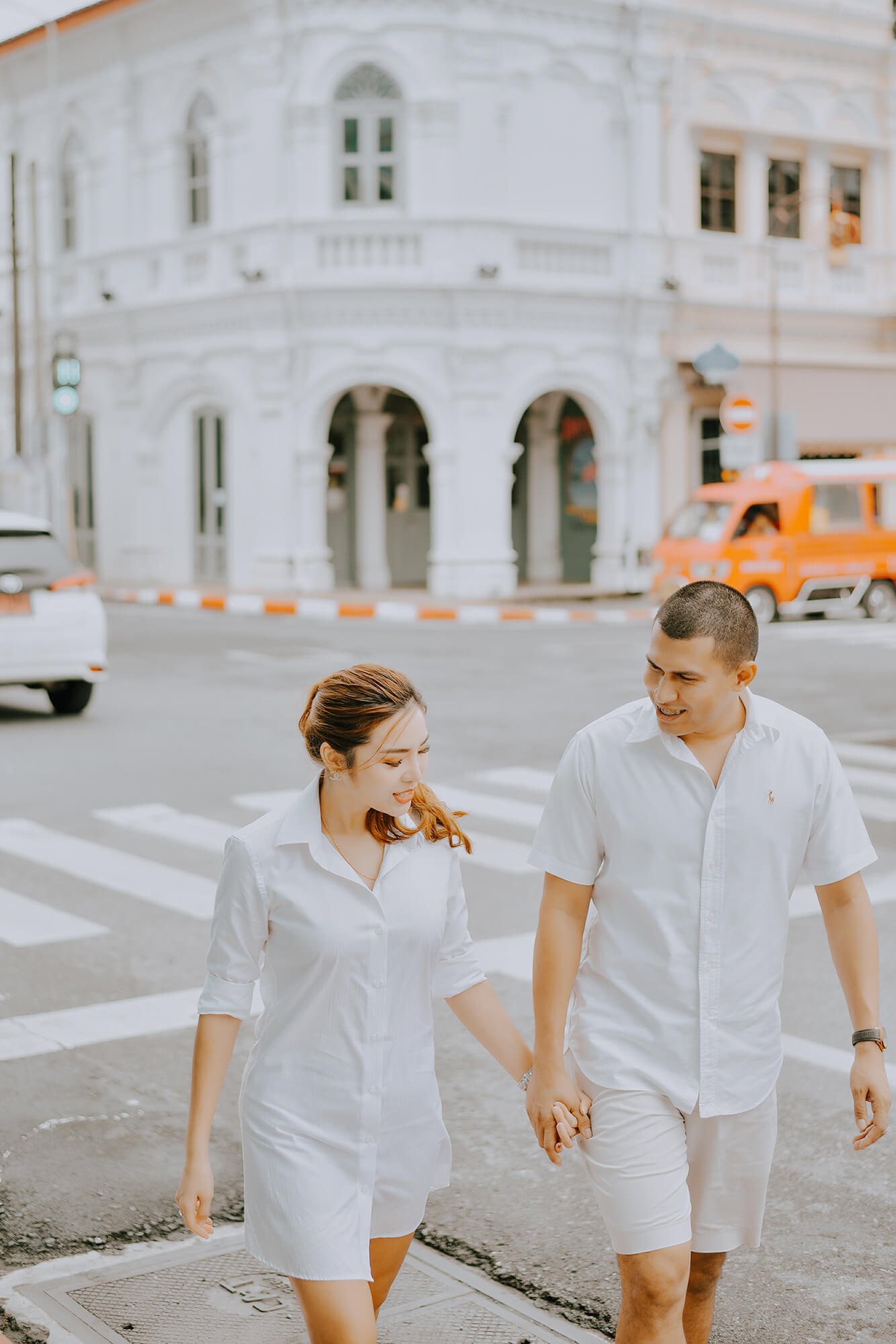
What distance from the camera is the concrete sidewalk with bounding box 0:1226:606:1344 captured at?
3.75 metres

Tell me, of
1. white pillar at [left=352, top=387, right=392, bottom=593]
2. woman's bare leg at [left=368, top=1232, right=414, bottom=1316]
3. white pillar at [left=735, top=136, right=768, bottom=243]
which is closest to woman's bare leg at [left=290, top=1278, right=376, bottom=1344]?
woman's bare leg at [left=368, top=1232, right=414, bottom=1316]

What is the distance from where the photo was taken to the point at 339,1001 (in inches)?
119

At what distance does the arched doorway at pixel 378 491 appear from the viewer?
2917cm

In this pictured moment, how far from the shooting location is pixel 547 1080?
10.3ft

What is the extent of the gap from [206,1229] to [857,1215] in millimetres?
2100

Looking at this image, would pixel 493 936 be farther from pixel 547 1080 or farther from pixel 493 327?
pixel 493 327

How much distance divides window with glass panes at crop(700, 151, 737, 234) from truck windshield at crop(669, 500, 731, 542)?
7993mm

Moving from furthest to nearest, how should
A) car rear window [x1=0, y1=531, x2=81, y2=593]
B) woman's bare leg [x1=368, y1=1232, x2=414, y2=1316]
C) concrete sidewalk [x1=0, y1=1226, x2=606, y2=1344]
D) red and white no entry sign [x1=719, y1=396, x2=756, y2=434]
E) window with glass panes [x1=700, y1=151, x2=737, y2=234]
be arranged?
window with glass panes [x1=700, y1=151, x2=737, y2=234] < red and white no entry sign [x1=719, y1=396, x2=756, y2=434] < car rear window [x1=0, y1=531, x2=81, y2=593] < concrete sidewalk [x1=0, y1=1226, x2=606, y2=1344] < woman's bare leg [x1=368, y1=1232, x2=414, y2=1316]

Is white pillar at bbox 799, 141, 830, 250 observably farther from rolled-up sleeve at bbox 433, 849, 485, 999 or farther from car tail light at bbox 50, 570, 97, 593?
rolled-up sleeve at bbox 433, 849, 485, 999

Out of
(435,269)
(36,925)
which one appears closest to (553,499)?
(435,269)

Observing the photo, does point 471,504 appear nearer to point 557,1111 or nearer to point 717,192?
point 717,192

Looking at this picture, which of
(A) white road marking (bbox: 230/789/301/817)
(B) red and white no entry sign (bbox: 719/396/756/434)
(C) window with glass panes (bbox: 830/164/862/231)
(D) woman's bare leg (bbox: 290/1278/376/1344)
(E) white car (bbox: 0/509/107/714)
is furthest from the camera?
(C) window with glass panes (bbox: 830/164/862/231)

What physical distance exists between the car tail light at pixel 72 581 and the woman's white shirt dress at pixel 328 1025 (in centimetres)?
1103

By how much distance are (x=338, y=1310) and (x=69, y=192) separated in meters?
32.2
